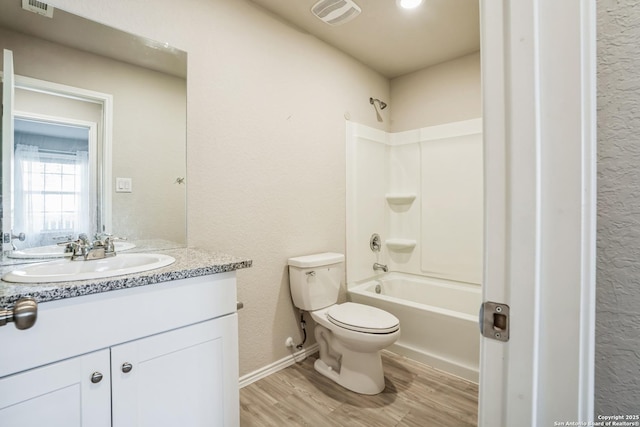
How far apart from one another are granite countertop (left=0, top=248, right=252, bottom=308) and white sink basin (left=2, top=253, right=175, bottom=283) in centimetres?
3

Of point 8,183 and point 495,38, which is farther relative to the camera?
point 8,183

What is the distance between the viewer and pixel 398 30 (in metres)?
2.26

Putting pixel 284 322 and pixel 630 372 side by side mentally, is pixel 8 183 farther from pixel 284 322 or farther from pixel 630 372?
pixel 630 372

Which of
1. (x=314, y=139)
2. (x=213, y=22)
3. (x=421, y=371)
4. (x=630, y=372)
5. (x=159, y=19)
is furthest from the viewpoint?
(x=314, y=139)

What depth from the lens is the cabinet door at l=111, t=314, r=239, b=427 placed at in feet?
3.31

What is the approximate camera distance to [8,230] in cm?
125

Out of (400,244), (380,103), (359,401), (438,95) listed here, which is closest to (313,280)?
(359,401)

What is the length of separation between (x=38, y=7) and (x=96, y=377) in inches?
59.4

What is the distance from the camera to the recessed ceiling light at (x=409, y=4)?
190cm

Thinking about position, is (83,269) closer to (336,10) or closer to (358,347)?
(358,347)

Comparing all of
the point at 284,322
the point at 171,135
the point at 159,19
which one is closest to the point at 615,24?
the point at 171,135

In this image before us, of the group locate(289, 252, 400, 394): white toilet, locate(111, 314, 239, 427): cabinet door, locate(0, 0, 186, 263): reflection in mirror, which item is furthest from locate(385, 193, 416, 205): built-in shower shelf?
locate(111, 314, 239, 427): cabinet door

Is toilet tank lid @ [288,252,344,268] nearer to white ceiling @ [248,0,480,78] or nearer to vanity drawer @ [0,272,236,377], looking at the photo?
vanity drawer @ [0,272,236,377]

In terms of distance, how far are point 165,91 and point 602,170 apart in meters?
1.83
